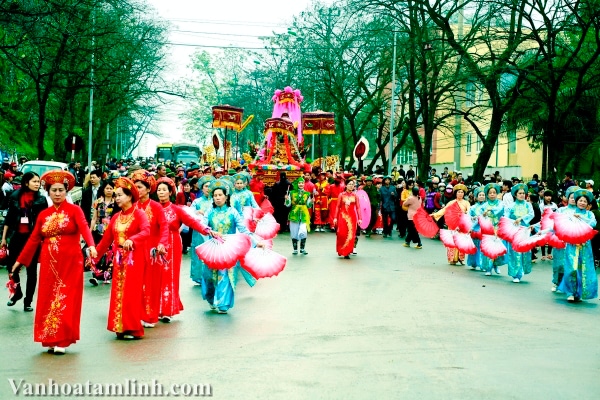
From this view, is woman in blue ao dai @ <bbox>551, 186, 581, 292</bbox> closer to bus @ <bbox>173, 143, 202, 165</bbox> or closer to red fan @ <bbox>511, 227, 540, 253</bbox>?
red fan @ <bbox>511, 227, 540, 253</bbox>

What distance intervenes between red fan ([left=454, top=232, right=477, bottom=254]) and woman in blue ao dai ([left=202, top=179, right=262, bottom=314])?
6997 mm

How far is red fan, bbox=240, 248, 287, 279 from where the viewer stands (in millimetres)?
11219

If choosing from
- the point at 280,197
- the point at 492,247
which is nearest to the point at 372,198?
the point at 280,197

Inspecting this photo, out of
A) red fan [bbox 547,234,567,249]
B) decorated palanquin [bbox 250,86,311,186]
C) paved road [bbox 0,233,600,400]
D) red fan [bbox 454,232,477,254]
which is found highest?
decorated palanquin [bbox 250,86,311,186]

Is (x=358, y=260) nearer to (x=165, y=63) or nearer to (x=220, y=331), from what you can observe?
(x=220, y=331)

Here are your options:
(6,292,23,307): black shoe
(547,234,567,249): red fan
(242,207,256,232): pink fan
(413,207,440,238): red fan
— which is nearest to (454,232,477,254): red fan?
(413,207,440,238): red fan

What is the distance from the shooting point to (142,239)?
9672 millimetres

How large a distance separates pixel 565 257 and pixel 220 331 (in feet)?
19.7

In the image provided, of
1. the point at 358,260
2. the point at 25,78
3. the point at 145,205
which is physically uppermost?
the point at 25,78

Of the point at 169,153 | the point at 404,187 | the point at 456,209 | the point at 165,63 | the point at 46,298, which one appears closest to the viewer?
the point at 46,298

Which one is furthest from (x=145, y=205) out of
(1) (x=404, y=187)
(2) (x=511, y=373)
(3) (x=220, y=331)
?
(1) (x=404, y=187)

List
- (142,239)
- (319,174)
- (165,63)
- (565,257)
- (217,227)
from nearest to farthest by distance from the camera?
(142,239) < (217,227) < (565,257) < (319,174) < (165,63)

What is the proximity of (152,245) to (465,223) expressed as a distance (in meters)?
8.57

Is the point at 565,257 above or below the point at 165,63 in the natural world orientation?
below
